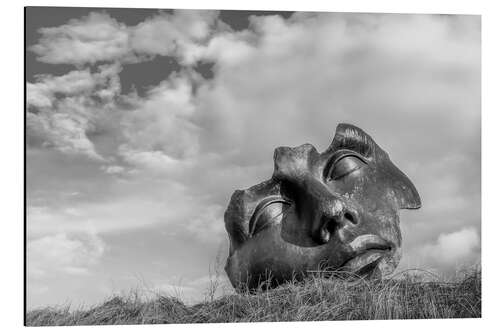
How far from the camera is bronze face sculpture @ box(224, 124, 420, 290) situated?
5445mm

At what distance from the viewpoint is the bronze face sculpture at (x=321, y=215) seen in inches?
214

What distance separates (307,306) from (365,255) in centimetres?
62

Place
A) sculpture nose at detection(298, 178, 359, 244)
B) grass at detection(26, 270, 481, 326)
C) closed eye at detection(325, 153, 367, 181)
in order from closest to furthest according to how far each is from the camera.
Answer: grass at detection(26, 270, 481, 326) < sculpture nose at detection(298, 178, 359, 244) < closed eye at detection(325, 153, 367, 181)

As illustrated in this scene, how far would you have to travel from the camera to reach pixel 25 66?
5.40 m

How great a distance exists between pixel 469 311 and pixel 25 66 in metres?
3.37

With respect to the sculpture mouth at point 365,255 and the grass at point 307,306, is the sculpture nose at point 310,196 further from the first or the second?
the grass at point 307,306

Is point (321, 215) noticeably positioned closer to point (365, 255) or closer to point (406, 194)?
point (365, 255)

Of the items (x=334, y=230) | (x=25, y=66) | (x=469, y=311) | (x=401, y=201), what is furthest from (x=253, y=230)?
(x=25, y=66)

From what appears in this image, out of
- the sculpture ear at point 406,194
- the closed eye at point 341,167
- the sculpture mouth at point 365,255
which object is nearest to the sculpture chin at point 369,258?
the sculpture mouth at point 365,255

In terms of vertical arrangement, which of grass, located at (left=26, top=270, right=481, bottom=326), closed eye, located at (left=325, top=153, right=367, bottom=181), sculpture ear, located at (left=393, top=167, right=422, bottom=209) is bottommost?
grass, located at (left=26, top=270, right=481, bottom=326)

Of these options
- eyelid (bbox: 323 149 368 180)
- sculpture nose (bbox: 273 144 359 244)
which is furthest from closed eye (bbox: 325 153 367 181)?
sculpture nose (bbox: 273 144 359 244)

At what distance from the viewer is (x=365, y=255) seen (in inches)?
215

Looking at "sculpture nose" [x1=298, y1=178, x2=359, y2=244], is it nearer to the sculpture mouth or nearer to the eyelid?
the sculpture mouth

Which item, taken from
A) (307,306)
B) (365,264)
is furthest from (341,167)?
(307,306)
